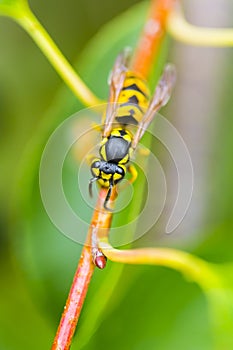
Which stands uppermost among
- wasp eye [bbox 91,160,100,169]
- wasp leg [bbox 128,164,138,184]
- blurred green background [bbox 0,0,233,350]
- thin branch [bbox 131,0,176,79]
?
thin branch [bbox 131,0,176,79]

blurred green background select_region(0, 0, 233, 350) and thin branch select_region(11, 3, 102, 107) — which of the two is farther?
blurred green background select_region(0, 0, 233, 350)

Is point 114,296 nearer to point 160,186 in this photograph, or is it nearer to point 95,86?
point 160,186

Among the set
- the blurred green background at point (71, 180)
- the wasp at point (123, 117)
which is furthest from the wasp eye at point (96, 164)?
the blurred green background at point (71, 180)

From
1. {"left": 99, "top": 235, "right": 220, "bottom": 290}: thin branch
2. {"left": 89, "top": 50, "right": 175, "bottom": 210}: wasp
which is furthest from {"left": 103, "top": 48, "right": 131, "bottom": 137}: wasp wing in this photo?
{"left": 99, "top": 235, "right": 220, "bottom": 290}: thin branch

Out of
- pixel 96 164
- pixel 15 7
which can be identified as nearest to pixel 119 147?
pixel 96 164

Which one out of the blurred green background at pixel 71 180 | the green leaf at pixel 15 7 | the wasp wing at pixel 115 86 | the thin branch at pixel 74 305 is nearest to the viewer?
the thin branch at pixel 74 305

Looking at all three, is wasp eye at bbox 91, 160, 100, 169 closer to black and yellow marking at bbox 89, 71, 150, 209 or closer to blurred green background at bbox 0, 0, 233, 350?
black and yellow marking at bbox 89, 71, 150, 209

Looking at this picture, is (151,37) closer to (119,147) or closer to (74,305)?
(119,147)

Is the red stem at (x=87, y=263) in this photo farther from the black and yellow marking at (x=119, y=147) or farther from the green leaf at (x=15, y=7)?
the green leaf at (x=15, y=7)
